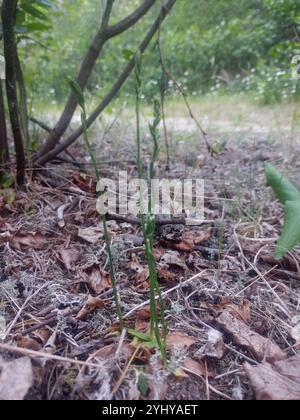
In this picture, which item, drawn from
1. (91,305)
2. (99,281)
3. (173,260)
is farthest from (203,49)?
(91,305)

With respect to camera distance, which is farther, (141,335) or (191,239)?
(191,239)

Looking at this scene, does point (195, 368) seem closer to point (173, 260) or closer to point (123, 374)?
point (123, 374)

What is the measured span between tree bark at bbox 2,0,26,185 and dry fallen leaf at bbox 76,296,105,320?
2.30 ft

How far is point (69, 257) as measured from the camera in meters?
1.08

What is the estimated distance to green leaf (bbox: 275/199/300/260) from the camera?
0.91m

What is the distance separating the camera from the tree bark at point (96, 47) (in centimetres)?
141

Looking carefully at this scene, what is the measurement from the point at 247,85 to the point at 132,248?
18.4 feet

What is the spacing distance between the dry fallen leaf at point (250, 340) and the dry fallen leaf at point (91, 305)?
28 cm

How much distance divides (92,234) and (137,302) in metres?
0.35

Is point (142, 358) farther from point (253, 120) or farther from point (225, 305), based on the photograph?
point (253, 120)

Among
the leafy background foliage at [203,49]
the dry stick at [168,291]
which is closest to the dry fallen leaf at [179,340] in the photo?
the dry stick at [168,291]

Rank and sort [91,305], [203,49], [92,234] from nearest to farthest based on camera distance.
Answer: [91,305] < [92,234] < [203,49]

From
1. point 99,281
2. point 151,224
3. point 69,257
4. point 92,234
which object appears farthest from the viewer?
point 92,234

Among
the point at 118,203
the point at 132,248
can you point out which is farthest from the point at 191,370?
the point at 118,203
